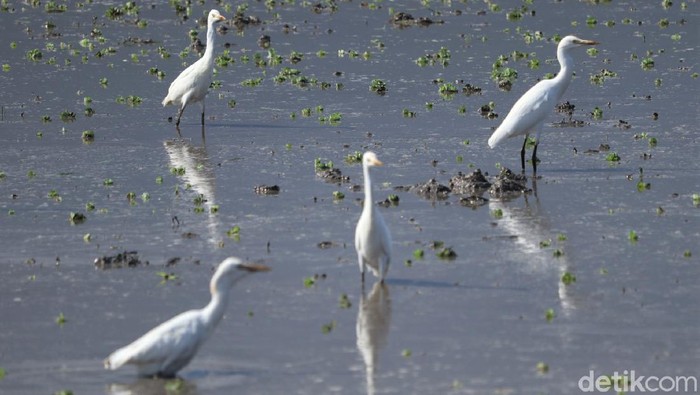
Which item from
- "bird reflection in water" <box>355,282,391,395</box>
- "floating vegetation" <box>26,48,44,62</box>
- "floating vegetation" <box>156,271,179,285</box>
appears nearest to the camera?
"bird reflection in water" <box>355,282,391,395</box>

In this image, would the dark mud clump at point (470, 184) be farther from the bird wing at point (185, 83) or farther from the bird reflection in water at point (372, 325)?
the bird wing at point (185, 83)

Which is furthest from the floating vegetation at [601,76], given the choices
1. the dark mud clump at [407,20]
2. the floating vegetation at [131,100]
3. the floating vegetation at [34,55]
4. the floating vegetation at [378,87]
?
the floating vegetation at [34,55]

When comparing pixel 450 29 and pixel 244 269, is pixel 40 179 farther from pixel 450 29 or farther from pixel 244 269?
pixel 450 29

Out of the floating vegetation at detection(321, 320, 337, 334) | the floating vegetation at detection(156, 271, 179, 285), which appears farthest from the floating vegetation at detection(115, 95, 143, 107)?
the floating vegetation at detection(321, 320, 337, 334)

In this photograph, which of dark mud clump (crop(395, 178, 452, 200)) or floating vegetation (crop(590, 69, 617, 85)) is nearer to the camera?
dark mud clump (crop(395, 178, 452, 200))

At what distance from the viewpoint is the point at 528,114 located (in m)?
21.2

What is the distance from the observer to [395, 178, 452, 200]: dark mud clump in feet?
64.1

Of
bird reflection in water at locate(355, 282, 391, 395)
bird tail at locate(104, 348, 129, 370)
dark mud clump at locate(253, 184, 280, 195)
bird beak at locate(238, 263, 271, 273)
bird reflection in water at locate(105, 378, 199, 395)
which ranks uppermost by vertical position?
bird beak at locate(238, 263, 271, 273)

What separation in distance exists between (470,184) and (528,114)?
206 centimetres

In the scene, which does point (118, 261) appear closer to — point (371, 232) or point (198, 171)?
point (371, 232)

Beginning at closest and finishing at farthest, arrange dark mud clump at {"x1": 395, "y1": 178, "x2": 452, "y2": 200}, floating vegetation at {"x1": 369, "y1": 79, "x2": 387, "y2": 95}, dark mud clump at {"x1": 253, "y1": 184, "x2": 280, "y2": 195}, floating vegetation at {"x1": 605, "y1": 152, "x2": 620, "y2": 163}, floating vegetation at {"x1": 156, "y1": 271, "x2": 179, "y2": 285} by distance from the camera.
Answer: floating vegetation at {"x1": 156, "y1": 271, "x2": 179, "y2": 285}
dark mud clump at {"x1": 395, "y1": 178, "x2": 452, "y2": 200}
dark mud clump at {"x1": 253, "y1": 184, "x2": 280, "y2": 195}
floating vegetation at {"x1": 605, "y1": 152, "x2": 620, "y2": 163}
floating vegetation at {"x1": 369, "y1": 79, "x2": 387, "y2": 95}

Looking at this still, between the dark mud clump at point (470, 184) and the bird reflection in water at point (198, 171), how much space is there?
11.0 ft

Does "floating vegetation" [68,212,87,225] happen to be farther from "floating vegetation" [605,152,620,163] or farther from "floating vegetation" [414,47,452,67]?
"floating vegetation" [414,47,452,67]

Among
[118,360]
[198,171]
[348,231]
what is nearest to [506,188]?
[348,231]
